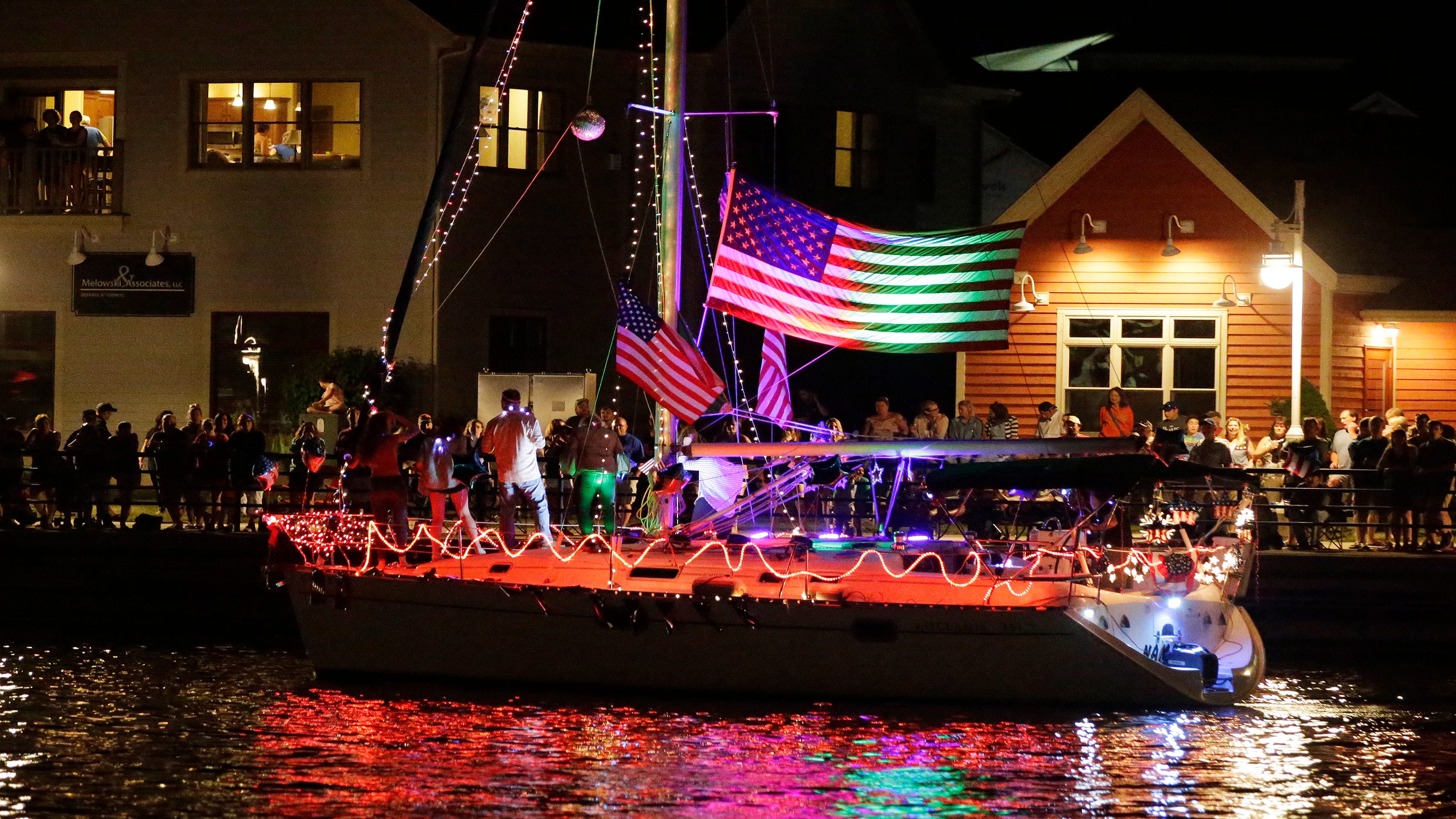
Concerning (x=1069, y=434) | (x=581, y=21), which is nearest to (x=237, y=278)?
(x=581, y=21)

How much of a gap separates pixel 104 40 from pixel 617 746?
65.7 ft

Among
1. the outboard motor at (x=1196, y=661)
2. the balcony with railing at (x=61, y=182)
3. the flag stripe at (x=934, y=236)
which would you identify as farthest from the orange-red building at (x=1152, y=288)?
the balcony with railing at (x=61, y=182)

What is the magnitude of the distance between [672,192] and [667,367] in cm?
186

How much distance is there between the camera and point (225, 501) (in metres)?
23.7

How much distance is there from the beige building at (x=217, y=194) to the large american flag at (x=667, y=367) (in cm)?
1244

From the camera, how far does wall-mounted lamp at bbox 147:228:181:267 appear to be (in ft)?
98.4

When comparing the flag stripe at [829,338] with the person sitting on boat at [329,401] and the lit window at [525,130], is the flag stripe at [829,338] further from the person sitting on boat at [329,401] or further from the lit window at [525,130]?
the lit window at [525,130]

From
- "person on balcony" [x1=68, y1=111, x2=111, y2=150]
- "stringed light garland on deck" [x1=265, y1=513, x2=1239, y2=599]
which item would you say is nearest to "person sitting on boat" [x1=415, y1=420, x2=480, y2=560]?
"stringed light garland on deck" [x1=265, y1=513, x2=1239, y2=599]

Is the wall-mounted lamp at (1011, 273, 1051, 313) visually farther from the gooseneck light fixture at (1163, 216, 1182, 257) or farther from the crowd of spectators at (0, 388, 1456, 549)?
the crowd of spectators at (0, 388, 1456, 549)

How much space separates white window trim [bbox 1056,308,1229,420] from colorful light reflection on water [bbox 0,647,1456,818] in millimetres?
9691

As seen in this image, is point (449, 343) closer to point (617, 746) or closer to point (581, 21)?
point (581, 21)

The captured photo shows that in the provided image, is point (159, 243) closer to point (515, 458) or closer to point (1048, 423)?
point (515, 458)

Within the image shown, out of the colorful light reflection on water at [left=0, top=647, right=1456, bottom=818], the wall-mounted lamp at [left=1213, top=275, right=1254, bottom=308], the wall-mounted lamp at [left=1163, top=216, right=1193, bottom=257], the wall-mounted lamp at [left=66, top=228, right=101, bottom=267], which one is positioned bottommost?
the colorful light reflection on water at [left=0, top=647, right=1456, bottom=818]

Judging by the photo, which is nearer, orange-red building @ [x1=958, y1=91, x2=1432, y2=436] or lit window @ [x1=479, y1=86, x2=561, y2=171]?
orange-red building @ [x1=958, y1=91, x2=1432, y2=436]
